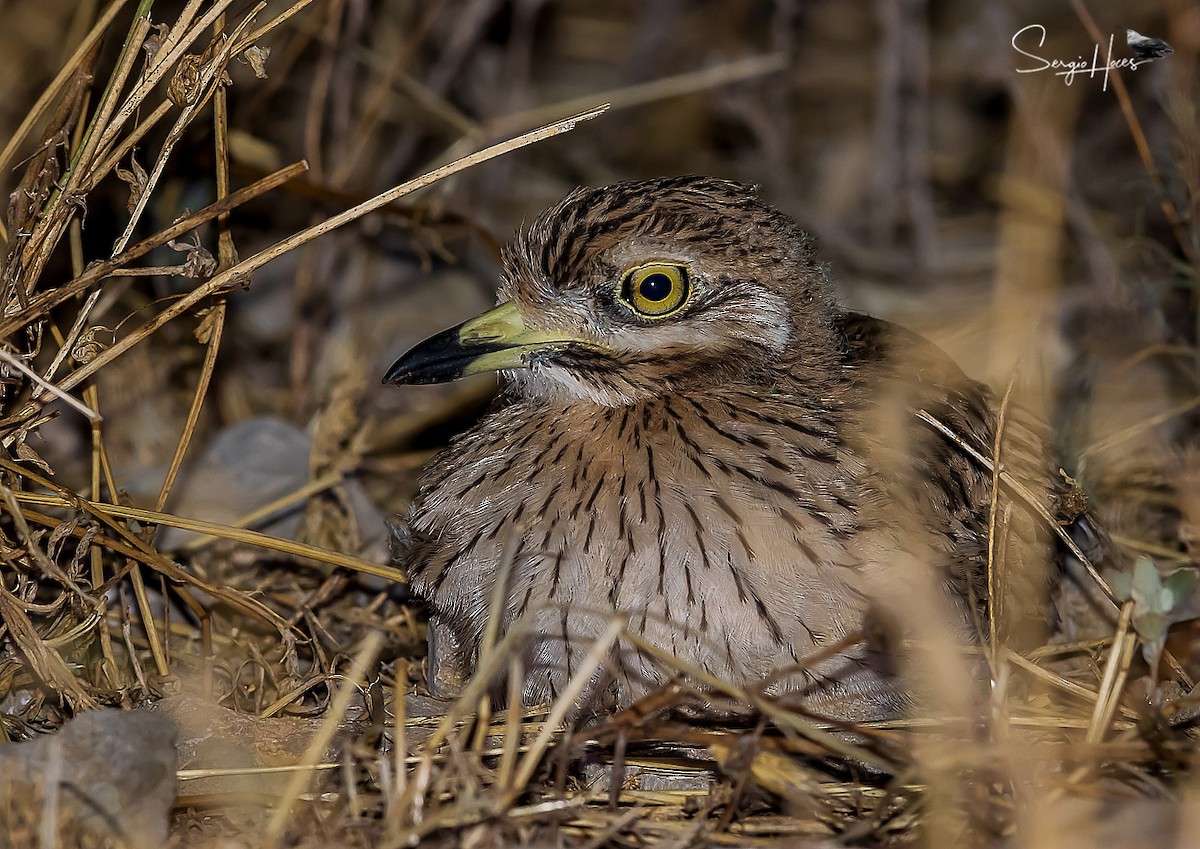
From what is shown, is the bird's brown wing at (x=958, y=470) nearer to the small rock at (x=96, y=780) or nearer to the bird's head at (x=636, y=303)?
the bird's head at (x=636, y=303)

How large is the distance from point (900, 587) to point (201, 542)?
2.12m

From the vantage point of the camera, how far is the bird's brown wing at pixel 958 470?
3.42 m

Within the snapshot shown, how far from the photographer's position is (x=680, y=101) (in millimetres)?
6457

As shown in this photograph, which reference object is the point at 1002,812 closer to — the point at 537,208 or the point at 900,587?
the point at 900,587

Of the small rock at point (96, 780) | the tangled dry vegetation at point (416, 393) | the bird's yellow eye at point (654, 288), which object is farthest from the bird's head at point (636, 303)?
the small rock at point (96, 780)

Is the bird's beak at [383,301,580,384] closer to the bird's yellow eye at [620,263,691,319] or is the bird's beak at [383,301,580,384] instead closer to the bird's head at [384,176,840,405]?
the bird's head at [384,176,840,405]

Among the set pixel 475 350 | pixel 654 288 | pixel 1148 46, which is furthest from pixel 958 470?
pixel 1148 46

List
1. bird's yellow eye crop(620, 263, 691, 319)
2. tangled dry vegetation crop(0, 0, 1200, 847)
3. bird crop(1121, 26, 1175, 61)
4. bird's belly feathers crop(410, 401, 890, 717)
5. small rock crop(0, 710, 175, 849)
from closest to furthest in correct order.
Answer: small rock crop(0, 710, 175, 849), tangled dry vegetation crop(0, 0, 1200, 847), bird's belly feathers crop(410, 401, 890, 717), bird's yellow eye crop(620, 263, 691, 319), bird crop(1121, 26, 1175, 61)

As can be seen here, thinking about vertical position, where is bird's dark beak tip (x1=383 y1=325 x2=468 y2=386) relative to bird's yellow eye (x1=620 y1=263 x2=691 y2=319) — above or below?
below

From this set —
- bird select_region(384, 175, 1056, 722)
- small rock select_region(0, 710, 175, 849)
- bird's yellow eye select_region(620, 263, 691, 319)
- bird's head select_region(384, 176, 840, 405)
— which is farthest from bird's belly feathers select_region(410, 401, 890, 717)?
small rock select_region(0, 710, 175, 849)

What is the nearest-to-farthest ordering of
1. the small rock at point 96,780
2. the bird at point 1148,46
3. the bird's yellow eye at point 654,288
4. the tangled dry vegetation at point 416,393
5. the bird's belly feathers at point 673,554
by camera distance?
1. the small rock at point 96,780
2. the tangled dry vegetation at point 416,393
3. the bird's belly feathers at point 673,554
4. the bird's yellow eye at point 654,288
5. the bird at point 1148,46

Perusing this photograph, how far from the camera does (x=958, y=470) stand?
11.9 ft

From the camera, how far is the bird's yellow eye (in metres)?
3.35

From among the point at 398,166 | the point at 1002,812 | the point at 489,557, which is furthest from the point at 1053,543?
the point at 398,166
